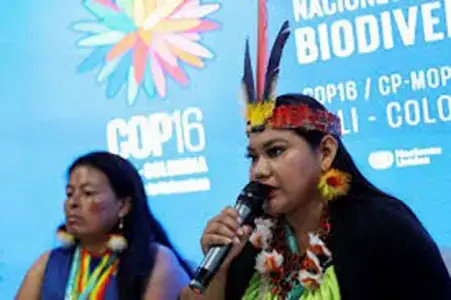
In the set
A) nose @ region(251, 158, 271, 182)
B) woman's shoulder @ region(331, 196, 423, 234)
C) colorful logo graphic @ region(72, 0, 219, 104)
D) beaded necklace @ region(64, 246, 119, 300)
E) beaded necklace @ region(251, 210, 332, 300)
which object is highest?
colorful logo graphic @ region(72, 0, 219, 104)

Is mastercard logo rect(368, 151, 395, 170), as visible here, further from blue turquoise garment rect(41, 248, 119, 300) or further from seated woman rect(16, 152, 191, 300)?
blue turquoise garment rect(41, 248, 119, 300)

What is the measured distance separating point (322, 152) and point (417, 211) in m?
0.90

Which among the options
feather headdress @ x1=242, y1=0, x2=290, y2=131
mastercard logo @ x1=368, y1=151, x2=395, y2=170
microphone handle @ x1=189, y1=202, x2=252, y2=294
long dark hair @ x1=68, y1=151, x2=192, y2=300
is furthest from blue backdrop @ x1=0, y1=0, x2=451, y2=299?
microphone handle @ x1=189, y1=202, x2=252, y2=294

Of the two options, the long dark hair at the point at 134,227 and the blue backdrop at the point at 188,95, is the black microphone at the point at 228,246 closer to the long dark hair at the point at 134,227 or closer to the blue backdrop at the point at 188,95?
the long dark hair at the point at 134,227

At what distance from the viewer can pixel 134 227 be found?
7.56ft

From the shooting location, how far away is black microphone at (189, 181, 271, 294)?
148cm

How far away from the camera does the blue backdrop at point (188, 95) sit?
8.05ft

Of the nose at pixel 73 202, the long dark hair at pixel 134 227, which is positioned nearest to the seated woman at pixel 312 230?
the long dark hair at pixel 134 227

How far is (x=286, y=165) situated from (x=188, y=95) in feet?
4.52

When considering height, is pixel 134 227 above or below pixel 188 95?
below

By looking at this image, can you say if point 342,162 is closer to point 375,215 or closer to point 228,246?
point 375,215

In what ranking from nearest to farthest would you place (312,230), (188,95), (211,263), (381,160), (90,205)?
(211,263) < (312,230) < (90,205) < (381,160) < (188,95)

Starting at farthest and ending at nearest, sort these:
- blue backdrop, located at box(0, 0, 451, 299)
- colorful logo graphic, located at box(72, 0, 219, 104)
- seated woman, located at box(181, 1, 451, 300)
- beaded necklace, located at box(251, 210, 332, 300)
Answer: colorful logo graphic, located at box(72, 0, 219, 104), blue backdrop, located at box(0, 0, 451, 299), beaded necklace, located at box(251, 210, 332, 300), seated woman, located at box(181, 1, 451, 300)

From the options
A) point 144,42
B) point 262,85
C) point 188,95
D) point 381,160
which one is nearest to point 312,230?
point 262,85
